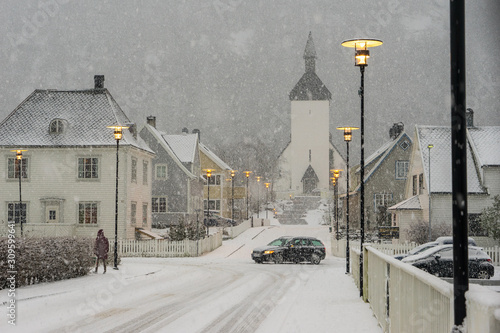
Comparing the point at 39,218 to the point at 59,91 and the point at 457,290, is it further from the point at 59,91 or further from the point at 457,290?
the point at 457,290

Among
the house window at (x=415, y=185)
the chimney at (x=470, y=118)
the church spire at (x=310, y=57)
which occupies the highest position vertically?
the church spire at (x=310, y=57)

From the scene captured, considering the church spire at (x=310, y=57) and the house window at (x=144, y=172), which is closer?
the house window at (x=144, y=172)

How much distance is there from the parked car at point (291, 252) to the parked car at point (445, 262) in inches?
400

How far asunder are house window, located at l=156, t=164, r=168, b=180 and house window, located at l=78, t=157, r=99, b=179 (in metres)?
20.5

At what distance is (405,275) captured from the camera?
27.9 ft

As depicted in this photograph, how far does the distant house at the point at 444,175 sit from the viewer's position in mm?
44500

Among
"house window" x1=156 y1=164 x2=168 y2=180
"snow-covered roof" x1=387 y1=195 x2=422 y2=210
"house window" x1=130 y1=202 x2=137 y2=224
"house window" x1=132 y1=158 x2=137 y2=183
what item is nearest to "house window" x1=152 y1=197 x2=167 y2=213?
"house window" x1=156 y1=164 x2=168 y2=180

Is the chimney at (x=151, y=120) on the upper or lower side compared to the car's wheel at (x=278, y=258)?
upper

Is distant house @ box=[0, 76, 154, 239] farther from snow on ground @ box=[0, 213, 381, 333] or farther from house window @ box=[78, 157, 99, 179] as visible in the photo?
snow on ground @ box=[0, 213, 381, 333]

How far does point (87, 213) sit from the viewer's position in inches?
1774

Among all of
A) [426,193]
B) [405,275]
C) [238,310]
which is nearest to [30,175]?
[426,193]

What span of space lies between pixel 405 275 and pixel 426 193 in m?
40.4

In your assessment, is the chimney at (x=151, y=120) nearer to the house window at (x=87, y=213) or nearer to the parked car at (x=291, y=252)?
the house window at (x=87, y=213)

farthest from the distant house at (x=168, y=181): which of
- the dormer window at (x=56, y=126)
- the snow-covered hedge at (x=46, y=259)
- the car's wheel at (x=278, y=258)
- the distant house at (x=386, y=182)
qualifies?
the snow-covered hedge at (x=46, y=259)
